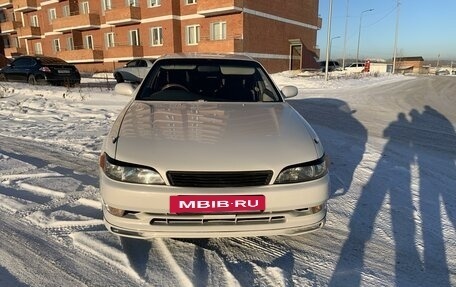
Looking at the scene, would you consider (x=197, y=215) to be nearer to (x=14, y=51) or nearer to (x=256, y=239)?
(x=256, y=239)

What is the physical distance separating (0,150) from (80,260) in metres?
4.05

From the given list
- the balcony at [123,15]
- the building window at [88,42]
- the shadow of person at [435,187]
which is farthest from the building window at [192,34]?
the shadow of person at [435,187]

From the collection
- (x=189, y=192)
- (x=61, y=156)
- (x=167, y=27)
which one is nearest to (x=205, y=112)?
(x=189, y=192)

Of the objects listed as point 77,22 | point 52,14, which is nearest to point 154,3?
point 77,22

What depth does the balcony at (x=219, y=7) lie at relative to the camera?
1002 inches

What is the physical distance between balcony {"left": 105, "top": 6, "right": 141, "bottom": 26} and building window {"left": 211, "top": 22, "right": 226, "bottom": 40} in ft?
24.6

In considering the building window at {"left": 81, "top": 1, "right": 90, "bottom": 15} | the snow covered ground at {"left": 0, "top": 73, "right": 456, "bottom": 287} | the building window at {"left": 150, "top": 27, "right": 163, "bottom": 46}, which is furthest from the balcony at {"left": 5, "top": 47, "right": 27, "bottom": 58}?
the snow covered ground at {"left": 0, "top": 73, "right": 456, "bottom": 287}

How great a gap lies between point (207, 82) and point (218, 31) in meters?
24.8

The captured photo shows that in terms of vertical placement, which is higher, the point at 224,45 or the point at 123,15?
the point at 123,15

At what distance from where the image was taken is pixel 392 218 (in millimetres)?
3352

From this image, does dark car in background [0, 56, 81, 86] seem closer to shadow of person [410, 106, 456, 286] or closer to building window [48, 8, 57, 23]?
shadow of person [410, 106, 456, 286]

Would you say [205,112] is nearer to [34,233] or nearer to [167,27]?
[34,233]

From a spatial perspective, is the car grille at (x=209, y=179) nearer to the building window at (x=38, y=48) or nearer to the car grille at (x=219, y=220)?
the car grille at (x=219, y=220)

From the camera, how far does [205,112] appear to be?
3.42m
